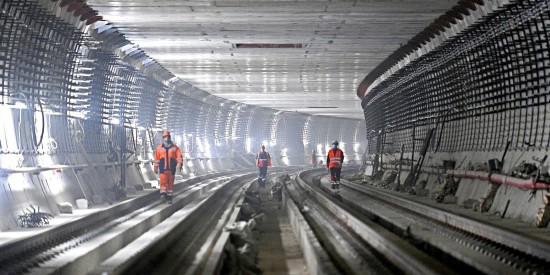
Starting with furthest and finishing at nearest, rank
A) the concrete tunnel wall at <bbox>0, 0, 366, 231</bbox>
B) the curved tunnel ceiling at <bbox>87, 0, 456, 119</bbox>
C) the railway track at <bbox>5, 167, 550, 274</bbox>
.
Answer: the curved tunnel ceiling at <bbox>87, 0, 456, 119</bbox>, the concrete tunnel wall at <bbox>0, 0, 366, 231</bbox>, the railway track at <bbox>5, 167, 550, 274</bbox>

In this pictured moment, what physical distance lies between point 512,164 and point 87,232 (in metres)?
7.67

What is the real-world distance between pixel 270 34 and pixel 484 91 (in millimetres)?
6029

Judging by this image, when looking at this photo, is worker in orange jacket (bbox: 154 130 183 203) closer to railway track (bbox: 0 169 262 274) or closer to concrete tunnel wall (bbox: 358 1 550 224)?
railway track (bbox: 0 169 262 274)

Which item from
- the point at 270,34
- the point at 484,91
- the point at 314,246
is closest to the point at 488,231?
the point at 314,246

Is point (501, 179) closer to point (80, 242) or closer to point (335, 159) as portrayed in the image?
point (80, 242)

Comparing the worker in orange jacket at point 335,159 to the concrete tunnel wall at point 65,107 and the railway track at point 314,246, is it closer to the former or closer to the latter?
the concrete tunnel wall at point 65,107

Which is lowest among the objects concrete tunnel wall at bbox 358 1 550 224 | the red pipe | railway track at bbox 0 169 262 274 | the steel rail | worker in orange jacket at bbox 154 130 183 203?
railway track at bbox 0 169 262 274

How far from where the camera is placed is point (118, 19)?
65.6 feet

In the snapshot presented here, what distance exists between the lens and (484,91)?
19125 millimetres

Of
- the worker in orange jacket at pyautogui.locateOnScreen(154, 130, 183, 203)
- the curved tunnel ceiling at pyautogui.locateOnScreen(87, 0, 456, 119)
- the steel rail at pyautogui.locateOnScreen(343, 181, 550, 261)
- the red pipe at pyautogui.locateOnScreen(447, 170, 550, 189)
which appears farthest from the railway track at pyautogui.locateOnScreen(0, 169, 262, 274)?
the red pipe at pyautogui.locateOnScreen(447, 170, 550, 189)

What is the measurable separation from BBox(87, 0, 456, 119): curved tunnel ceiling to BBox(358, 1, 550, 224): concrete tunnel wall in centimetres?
74

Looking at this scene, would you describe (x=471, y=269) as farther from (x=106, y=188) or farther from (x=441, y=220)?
(x=106, y=188)

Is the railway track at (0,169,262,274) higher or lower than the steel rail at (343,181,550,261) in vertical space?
lower

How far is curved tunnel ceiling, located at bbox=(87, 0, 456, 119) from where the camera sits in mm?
18531
